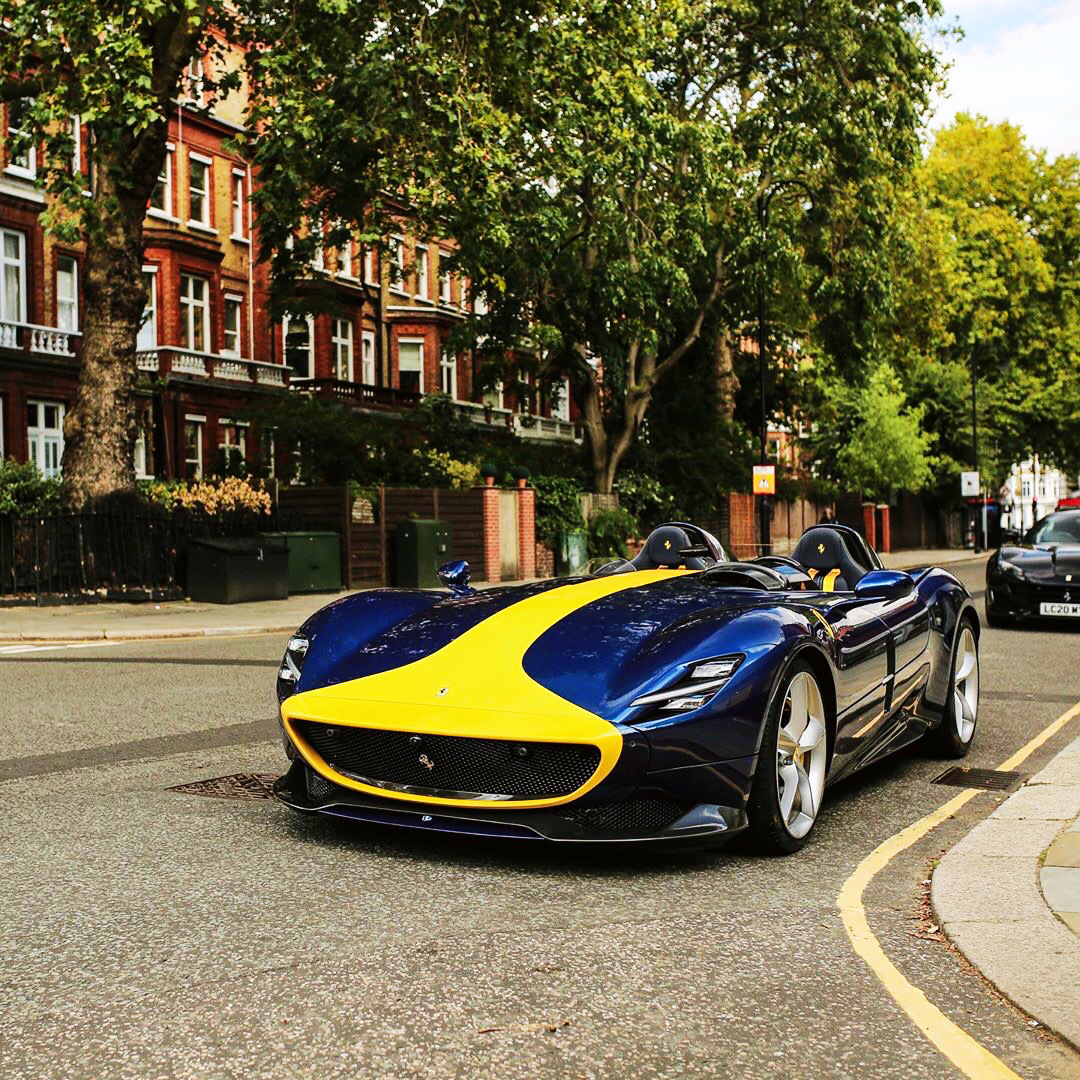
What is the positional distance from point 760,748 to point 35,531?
18.9m

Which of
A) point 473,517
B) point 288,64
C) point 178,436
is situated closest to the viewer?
point 288,64

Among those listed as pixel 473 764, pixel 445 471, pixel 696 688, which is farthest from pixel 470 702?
pixel 445 471

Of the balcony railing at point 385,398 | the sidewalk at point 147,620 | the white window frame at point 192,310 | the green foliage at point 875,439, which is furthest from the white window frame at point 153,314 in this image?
the green foliage at point 875,439

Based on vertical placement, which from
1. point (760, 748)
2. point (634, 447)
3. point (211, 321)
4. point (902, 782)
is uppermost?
point (211, 321)

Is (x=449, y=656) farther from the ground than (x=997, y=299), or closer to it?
closer to it

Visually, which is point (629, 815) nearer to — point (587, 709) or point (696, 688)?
point (587, 709)

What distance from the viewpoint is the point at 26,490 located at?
23547 millimetres

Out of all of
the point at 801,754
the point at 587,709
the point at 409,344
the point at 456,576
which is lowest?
the point at 801,754

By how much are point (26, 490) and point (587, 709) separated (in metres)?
20.6

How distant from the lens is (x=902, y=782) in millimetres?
7043

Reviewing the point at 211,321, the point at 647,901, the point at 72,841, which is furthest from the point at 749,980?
the point at 211,321

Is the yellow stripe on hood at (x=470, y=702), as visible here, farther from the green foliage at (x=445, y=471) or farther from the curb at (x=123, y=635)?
the green foliage at (x=445, y=471)

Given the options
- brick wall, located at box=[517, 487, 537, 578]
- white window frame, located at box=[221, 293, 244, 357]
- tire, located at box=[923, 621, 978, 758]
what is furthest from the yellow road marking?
white window frame, located at box=[221, 293, 244, 357]

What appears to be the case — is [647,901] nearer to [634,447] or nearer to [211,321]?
[634,447]
